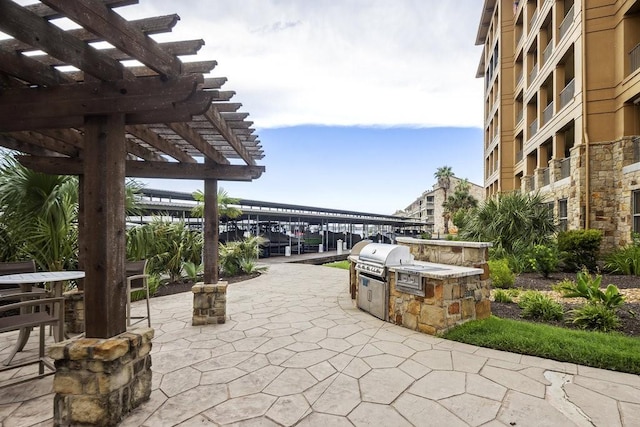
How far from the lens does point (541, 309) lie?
463 centimetres

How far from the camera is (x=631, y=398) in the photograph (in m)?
2.53

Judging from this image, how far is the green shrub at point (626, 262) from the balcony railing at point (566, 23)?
8.43 meters

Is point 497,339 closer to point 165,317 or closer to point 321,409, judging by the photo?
point 321,409

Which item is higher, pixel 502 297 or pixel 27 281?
pixel 27 281

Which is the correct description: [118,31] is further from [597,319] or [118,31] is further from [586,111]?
[586,111]

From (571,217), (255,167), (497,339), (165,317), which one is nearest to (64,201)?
(165,317)

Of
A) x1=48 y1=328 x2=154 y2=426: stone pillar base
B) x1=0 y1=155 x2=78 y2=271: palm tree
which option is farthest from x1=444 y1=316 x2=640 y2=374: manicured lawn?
x1=0 y1=155 x2=78 y2=271: palm tree

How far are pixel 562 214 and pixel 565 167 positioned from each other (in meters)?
1.79

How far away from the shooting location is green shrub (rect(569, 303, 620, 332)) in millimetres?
4071

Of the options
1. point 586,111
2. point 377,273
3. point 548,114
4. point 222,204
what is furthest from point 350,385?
point 548,114

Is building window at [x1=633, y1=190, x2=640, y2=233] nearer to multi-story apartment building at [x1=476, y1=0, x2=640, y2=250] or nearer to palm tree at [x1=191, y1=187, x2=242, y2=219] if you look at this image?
multi-story apartment building at [x1=476, y1=0, x2=640, y2=250]

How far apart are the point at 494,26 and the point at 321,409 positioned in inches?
1051

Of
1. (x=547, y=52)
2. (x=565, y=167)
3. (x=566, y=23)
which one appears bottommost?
(x=565, y=167)

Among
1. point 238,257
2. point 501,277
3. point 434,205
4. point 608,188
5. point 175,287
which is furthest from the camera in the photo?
point 434,205
